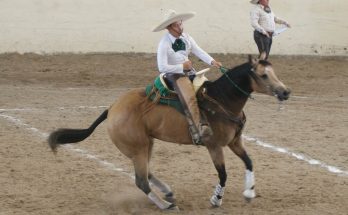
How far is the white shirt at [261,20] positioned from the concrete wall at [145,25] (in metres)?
3.35

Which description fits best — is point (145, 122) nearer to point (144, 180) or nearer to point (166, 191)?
point (144, 180)

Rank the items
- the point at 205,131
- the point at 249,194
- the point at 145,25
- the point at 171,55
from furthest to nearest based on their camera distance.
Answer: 1. the point at 145,25
2. the point at 171,55
3. the point at 249,194
4. the point at 205,131

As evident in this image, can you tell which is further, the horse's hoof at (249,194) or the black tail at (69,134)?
the black tail at (69,134)

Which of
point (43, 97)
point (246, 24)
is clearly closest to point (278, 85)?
point (43, 97)

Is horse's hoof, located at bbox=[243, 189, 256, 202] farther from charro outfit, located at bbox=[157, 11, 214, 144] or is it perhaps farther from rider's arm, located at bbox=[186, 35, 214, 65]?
rider's arm, located at bbox=[186, 35, 214, 65]

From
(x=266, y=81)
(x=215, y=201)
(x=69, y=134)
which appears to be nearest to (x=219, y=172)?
(x=215, y=201)

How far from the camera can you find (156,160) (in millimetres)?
8969

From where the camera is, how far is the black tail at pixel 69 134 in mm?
7426

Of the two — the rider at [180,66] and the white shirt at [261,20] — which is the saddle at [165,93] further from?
the white shirt at [261,20]

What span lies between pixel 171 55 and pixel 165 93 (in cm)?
41

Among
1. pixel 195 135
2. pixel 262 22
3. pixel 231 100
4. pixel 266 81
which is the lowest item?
pixel 262 22

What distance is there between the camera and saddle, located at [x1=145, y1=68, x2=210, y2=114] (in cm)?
709

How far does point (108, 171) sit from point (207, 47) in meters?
9.93

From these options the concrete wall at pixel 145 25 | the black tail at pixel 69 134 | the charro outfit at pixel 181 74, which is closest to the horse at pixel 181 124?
the charro outfit at pixel 181 74
